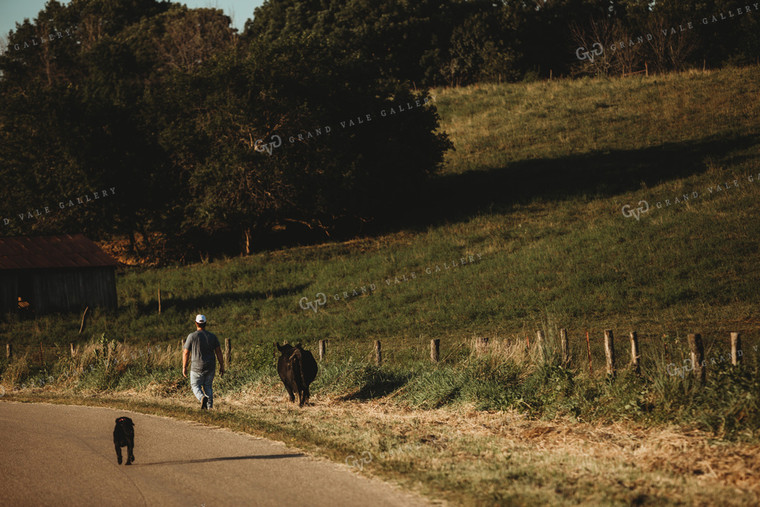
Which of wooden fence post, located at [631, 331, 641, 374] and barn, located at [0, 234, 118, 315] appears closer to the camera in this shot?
wooden fence post, located at [631, 331, 641, 374]

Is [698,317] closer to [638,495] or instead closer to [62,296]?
[638,495]

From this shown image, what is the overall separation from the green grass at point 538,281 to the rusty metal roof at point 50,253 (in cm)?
299

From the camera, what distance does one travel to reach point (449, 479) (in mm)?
8164

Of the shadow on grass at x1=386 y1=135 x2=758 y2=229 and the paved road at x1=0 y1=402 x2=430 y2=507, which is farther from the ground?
the shadow on grass at x1=386 y1=135 x2=758 y2=229

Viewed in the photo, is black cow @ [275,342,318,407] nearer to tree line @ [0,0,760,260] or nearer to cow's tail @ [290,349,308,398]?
cow's tail @ [290,349,308,398]

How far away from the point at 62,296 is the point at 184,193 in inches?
572

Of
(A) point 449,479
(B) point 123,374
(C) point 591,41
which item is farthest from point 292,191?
(C) point 591,41

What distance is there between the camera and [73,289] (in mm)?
40438

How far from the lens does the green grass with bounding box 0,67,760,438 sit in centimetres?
1315

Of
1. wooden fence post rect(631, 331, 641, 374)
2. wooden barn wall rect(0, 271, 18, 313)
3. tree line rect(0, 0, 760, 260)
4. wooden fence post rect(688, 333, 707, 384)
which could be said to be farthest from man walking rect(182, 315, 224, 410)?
tree line rect(0, 0, 760, 260)

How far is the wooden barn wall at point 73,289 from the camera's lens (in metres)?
39.3

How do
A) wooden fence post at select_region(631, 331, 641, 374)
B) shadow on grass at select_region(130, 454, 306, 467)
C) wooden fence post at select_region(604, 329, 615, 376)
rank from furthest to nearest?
1. wooden fence post at select_region(604, 329, 615, 376)
2. wooden fence post at select_region(631, 331, 641, 374)
3. shadow on grass at select_region(130, 454, 306, 467)

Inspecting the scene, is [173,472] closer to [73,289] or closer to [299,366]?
[299,366]

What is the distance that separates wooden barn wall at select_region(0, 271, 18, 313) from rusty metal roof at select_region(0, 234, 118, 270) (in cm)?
56
